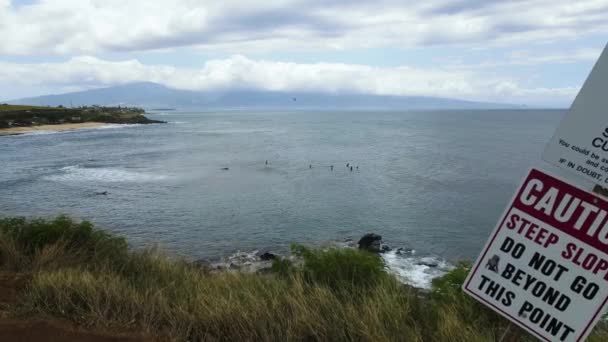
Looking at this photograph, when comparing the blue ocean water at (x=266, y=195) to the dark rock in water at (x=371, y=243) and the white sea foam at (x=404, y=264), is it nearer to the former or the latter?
the white sea foam at (x=404, y=264)

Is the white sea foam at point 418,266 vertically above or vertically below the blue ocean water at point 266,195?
above

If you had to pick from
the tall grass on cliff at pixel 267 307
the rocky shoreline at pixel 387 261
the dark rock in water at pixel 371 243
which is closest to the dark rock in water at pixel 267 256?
the rocky shoreline at pixel 387 261

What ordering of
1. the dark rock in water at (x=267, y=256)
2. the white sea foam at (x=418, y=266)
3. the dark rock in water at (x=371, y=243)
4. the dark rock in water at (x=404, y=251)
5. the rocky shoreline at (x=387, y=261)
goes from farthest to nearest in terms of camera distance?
1. the dark rock in water at (x=404, y=251)
2. the dark rock in water at (x=371, y=243)
3. the dark rock in water at (x=267, y=256)
4. the rocky shoreline at (x=387, y=261)
5. the white sea foam at (x=418, y=266)

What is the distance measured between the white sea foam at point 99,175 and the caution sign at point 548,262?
40739mm

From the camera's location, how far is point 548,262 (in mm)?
3234

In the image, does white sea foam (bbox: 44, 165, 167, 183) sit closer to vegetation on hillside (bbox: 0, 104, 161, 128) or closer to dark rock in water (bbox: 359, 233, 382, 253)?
dark rock in water (bbox: 359, 233, 382, 253)

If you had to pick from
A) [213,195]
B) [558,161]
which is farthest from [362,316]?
[213,195]

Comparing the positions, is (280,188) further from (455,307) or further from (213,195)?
(455,307)

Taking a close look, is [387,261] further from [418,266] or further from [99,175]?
[99,175]

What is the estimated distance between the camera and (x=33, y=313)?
223 inches

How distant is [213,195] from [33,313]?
29236 mm

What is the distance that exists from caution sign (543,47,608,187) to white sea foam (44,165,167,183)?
1620 inches

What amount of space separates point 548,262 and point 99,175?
45.9 metres

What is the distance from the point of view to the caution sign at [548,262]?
307 cm
